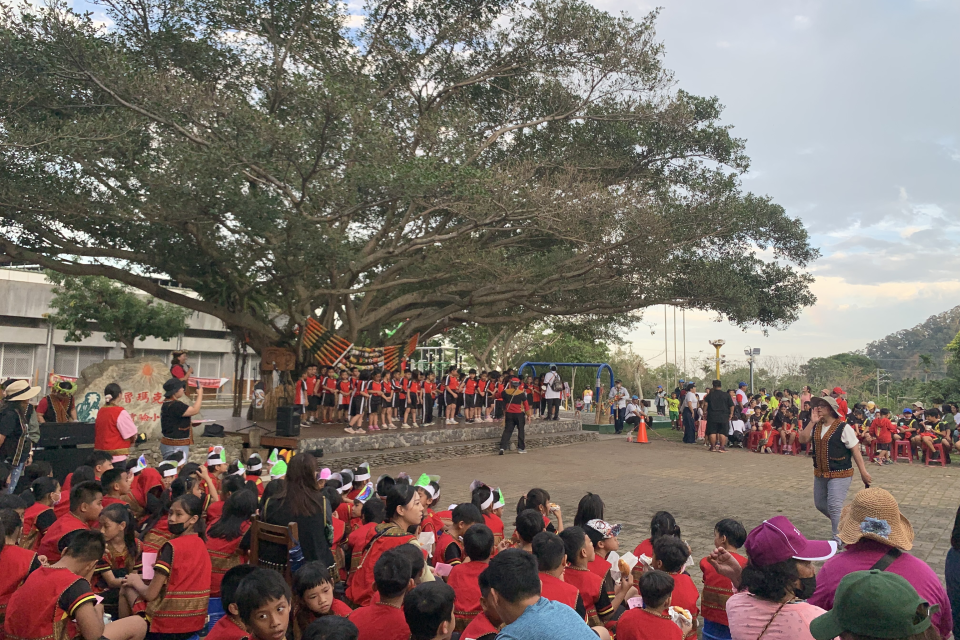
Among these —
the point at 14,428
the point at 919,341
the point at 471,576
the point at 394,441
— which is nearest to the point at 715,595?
the point at 471,576

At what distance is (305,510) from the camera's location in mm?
4129

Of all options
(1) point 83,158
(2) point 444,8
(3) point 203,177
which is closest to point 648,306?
(2) point 444,8

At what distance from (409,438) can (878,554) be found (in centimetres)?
1191

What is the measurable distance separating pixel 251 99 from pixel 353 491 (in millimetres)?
10732

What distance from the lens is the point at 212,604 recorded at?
4.14 m

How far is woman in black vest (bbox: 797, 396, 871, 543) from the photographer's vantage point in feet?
22.5

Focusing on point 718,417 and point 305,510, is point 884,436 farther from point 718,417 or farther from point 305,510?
point 305,510

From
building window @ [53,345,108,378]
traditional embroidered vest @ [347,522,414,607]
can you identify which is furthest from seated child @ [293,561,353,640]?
building window @ [53,345,108,378]

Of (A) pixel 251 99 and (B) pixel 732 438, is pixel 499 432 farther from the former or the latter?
(A) pixel 251 99

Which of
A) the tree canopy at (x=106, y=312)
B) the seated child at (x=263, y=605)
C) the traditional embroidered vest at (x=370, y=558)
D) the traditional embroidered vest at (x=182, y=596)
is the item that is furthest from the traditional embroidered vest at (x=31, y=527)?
the tree canopy at (x=106, y=312)

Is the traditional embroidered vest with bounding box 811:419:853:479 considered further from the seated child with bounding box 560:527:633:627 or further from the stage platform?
the stage platform

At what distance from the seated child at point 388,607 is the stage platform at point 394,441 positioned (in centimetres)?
929

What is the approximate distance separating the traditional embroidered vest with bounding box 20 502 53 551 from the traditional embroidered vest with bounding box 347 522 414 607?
2.32 metres

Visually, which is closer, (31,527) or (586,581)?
(586,581)
